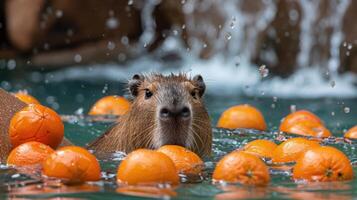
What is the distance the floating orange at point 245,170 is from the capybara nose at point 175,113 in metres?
0.91

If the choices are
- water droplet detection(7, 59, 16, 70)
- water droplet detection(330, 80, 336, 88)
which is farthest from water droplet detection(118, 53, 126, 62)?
water droplet detection(330, 80, 336, 88)

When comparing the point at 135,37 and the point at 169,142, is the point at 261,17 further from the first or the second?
the point at 169,142

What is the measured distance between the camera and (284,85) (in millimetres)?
11914

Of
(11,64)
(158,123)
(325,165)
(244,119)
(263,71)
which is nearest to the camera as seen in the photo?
(325,165)

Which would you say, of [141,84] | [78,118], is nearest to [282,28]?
[78,118]

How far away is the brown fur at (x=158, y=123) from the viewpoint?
595 cm

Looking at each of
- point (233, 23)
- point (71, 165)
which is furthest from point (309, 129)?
point (233, 23)

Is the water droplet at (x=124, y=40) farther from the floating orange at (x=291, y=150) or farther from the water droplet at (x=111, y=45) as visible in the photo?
the floating orange at (x=291, y=150)

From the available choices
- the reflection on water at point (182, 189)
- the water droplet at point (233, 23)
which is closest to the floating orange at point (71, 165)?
the reflection on water at point (182, 189)

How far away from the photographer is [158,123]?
19.6 feet

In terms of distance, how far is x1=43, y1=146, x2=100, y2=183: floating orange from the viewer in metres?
4.87

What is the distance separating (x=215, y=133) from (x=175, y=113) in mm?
1967

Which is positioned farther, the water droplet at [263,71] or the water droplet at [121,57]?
the water droplet at [121,57]

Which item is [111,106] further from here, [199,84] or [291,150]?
[291,150]
